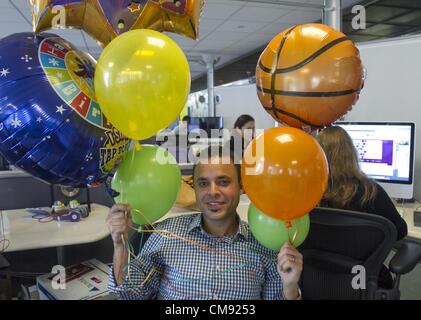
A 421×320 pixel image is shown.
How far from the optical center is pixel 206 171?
1177 mm

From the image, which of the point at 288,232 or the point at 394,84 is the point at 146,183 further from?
the point at 394,84

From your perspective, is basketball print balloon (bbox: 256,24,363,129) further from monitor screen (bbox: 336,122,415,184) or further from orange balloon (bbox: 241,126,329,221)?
monitor screen (bbox: 336,122,415,184)

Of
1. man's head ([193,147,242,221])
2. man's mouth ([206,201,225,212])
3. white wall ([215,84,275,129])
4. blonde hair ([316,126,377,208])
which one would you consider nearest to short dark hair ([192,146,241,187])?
man's head ([193,147,242,221])

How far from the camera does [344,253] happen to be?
4.14ft

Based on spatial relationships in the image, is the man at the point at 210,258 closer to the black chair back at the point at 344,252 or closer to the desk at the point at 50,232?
the black chair back at the point at 344,252

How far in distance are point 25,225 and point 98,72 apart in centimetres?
141

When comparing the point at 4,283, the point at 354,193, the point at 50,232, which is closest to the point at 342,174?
the point at 354,193

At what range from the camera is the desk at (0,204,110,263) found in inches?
66.4

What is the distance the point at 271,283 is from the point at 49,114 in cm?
86

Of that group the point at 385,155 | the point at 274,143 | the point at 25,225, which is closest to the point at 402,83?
the point at 385,155

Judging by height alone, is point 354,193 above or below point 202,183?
below

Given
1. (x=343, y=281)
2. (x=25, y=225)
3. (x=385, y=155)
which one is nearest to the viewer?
(x=343, y=281)

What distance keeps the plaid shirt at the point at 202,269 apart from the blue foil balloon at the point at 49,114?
1.28ft
